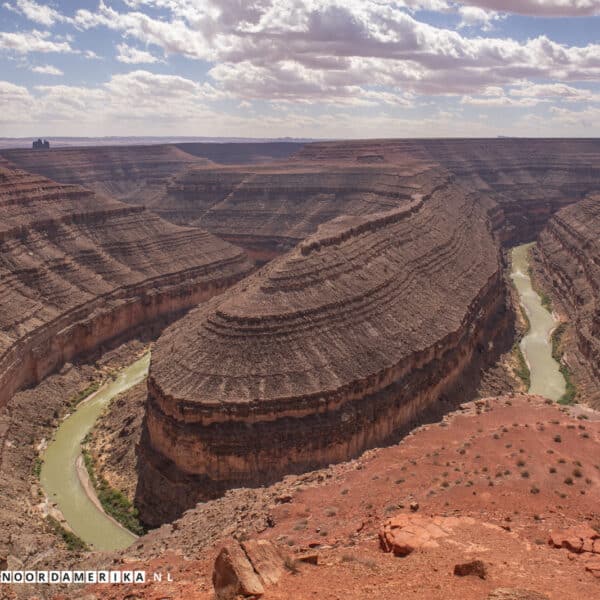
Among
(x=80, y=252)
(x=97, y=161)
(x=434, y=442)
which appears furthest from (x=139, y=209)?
(x=97, y=161)

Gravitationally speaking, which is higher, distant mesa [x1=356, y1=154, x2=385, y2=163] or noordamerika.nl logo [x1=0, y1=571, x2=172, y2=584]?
distant mesa [x1=356, y1=154, x2=385, y2=163]

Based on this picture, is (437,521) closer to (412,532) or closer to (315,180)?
(412,532)

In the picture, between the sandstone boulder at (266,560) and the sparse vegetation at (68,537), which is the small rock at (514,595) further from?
the sparse vegetation at (68,537)

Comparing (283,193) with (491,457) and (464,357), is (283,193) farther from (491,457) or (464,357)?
(491,457)

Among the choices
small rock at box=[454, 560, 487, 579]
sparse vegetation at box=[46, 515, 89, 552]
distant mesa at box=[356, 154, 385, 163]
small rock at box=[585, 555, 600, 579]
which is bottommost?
sparse vegetation at box=[46, 515, 89, 552]

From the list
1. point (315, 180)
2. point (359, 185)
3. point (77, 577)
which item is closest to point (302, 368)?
point (77, 577)

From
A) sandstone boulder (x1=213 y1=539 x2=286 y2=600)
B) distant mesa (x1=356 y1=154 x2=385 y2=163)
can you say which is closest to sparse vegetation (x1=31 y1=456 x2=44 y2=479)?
sandstone boulder (x1=213 y1=539 x2=286 y2=600)

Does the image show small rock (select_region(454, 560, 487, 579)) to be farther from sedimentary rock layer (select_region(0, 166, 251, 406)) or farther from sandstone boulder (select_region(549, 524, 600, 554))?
sedimentary rock layer (select_region(0, 166, 251, 406))
